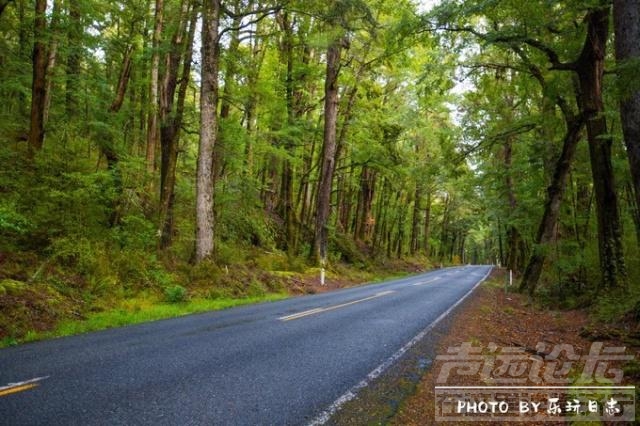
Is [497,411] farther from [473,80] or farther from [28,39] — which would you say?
[28,39]

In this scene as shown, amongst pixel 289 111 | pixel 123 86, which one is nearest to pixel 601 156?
pixel 289 111

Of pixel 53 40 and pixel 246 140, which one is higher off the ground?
pixel 53 40

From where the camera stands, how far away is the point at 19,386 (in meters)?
4.55

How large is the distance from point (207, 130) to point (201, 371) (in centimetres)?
1065

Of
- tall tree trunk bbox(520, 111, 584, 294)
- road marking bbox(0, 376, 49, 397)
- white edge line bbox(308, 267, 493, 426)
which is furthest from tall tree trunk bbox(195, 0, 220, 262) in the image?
tall tree trunk bbox(520, 111, 584, 294)

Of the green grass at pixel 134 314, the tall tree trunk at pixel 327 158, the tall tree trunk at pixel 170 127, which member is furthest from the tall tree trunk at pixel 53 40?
the tall tree trunk at pixel 327 158

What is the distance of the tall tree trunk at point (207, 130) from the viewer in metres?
13.9

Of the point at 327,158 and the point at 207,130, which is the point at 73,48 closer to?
the point at 207,130

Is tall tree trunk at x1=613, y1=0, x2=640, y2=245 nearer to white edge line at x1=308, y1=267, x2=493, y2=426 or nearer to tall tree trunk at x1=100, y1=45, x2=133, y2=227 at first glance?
white edge line at x1=308, y1=267, x2=493, y2=426

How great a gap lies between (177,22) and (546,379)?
50.3 ft

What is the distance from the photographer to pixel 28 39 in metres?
15.2

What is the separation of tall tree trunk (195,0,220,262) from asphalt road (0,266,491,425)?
5.15 meters

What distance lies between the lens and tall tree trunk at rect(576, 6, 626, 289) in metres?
10.5

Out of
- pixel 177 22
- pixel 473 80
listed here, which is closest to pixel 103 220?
pixel 177 22
